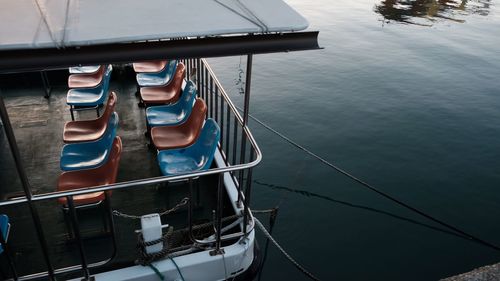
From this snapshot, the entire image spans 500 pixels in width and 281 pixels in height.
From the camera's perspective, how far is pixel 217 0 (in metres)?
3.01

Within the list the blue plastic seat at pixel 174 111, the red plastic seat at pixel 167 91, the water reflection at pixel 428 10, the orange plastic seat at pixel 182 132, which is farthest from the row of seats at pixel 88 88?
the water reflection at pixel 428 10

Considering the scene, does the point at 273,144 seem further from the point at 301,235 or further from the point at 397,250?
the point at 397,250

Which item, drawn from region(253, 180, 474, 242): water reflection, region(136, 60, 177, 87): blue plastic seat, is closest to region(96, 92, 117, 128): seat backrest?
region(136, 60, 177, 87): blue plastic seat

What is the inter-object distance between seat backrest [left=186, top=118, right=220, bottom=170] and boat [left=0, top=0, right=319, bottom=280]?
0.06ft

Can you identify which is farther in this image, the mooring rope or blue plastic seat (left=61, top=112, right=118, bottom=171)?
the mooring rope

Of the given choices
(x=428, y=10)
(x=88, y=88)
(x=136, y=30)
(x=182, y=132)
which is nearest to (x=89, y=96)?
(x=88, y=88)

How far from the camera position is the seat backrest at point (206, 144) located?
4.07 m

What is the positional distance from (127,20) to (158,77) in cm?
427

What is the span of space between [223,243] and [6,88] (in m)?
5.72

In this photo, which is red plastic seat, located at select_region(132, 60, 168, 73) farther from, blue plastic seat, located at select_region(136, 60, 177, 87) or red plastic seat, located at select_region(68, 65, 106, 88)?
red plastic seat, located at select_region(68, 65, 106, 88)

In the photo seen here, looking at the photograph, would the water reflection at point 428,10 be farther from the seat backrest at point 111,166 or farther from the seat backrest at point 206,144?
the seat backrest at point 111,166

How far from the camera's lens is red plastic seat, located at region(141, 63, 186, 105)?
232 inches

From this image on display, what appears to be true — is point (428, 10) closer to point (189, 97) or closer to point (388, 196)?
point (388, 196)

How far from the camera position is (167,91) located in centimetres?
616
